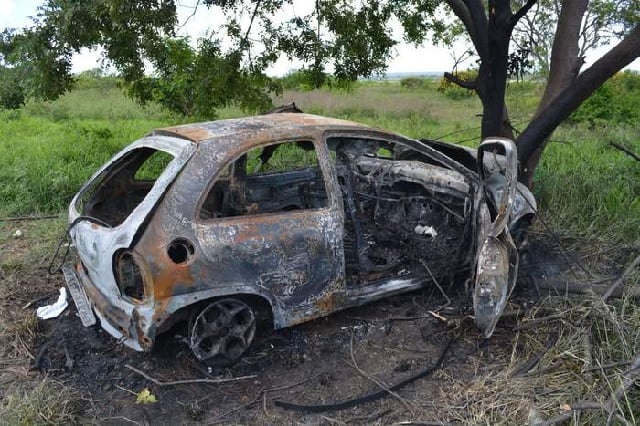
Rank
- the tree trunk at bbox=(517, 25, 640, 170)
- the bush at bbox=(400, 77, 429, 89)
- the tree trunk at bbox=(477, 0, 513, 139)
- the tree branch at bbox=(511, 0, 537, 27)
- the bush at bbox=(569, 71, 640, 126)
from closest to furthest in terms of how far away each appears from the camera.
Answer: the tree trunk at bbox=(517, 25, 640, 170)
the tree branch at bbox=(511, 0, 537, 27)
the tree trunk at bbox=(477, 0, 513, 139)
the bush at bbox=(569, 71, 640, 126)
the bush at bbox=(400, 77, 429, 89)

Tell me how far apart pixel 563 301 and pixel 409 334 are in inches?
49.3

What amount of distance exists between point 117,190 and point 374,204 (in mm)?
2163

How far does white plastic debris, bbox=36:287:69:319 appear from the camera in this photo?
15.4 feet

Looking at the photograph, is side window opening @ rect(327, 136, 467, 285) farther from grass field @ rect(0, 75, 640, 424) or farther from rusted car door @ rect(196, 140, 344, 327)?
grass field @ rect(0, 75, 640, 424)

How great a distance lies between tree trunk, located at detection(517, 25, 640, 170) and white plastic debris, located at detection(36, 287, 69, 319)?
4.83 m

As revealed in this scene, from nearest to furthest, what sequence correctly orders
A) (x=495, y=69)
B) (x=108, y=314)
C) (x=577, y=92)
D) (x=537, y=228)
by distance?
(x=108, y=314), (x=577, y=92), (x=537, y=228), (x=495, y=69)

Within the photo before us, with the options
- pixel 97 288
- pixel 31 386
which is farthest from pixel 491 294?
pixel 31 386

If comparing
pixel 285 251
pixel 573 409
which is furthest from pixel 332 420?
pixel 573 409

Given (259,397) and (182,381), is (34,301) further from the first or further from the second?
(259,397)

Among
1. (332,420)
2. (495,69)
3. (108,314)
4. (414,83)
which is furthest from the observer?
(414,83)

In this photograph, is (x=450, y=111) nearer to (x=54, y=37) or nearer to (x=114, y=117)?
(x=114, y=117)

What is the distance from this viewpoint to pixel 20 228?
684 cm

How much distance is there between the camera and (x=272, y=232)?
3.92 meters

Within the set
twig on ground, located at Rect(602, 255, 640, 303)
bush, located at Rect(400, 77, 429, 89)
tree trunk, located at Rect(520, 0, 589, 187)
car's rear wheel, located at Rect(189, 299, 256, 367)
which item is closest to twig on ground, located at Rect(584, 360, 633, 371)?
twig on ground, located at Rect(602, 255, 640, 303)
